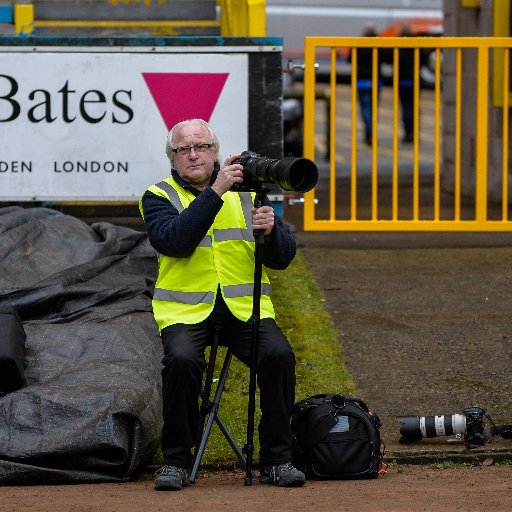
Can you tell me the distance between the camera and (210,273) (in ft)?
21.0

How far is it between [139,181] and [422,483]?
3970mm

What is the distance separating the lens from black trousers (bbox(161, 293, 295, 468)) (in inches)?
243

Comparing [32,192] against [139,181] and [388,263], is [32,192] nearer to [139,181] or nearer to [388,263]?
[139,181]

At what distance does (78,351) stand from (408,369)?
6.11 feet

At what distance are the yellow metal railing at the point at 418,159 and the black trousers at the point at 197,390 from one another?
3.26 metres

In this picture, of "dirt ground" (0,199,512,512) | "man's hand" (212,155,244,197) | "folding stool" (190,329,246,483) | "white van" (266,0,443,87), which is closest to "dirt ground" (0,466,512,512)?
"dirt ground" (0,199,512,512)

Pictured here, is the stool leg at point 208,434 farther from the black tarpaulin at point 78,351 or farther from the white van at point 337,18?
the white van at point 337,18

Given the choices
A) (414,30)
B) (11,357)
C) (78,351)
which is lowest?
(78,351)

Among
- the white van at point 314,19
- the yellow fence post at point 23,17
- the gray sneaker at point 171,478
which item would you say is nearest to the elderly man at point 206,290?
the gray sneaker at point 171,478

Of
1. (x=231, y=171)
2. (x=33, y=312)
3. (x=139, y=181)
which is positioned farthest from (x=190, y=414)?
(x=139, y=181)

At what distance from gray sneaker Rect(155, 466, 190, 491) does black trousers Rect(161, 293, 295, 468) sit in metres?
0.03

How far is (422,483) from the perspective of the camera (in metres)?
6.31

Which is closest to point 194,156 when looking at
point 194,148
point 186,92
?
point 194,148

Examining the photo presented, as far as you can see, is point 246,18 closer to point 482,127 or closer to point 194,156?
point 482,127
